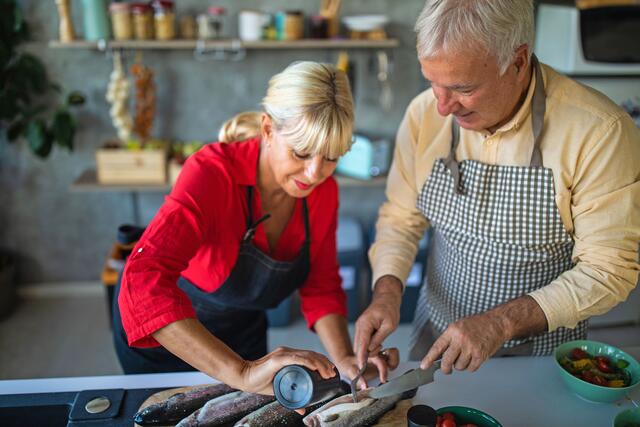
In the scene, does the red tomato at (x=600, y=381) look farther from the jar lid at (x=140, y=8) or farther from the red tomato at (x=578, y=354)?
the jar lid at (x=140, y=8)

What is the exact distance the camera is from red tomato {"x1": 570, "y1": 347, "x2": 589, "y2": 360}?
4.58 ft

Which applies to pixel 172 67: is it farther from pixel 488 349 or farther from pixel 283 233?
pixel 488 349

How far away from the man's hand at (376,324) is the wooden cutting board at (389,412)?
135 mm

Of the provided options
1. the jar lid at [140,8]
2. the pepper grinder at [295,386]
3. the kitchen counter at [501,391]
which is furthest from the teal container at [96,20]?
the pepper grinder at [295,386]

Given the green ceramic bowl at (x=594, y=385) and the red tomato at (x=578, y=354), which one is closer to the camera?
the green ceramic bowl at (x=594, y=385)

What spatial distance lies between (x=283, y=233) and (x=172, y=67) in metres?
1.92

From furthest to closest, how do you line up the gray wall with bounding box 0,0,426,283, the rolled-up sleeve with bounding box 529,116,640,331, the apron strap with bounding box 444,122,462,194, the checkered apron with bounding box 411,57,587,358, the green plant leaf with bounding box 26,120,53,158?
the gray wall with bounding box 0,0,426,283
the green plant leaf with bounding box 26,120,53,158
the apron strap with bounding box 444,122,462,194
the checkered apron with bounding box 411,57,587,358
the rolled-up sleeve with bounding box 529,116,640,331

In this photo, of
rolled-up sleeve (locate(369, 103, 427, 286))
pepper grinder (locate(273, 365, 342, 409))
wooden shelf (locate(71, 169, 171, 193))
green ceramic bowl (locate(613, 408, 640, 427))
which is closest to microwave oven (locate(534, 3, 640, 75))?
rolled-up sleeve (locate(369, 103, 427, 286))

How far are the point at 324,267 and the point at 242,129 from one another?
431mm

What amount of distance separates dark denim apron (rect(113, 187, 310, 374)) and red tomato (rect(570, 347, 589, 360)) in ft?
2.24

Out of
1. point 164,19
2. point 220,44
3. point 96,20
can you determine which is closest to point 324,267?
point 220,44

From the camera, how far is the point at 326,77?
1337 millimetres

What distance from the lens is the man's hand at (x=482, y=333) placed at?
123 cm

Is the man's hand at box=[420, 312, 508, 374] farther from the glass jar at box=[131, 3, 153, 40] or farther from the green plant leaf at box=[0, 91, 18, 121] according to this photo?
the green plant leaf at box=[0, 91, 18, 121]
